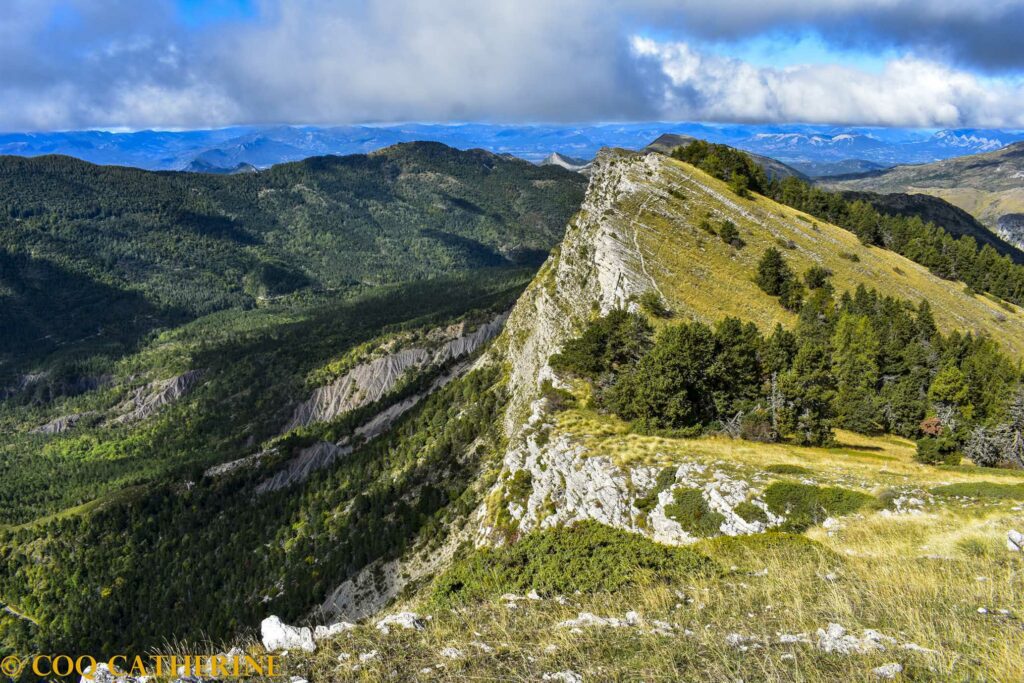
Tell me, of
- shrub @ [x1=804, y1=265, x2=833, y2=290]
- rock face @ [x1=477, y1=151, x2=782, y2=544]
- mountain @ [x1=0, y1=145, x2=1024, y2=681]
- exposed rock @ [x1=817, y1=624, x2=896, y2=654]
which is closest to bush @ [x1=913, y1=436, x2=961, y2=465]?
mountain @ [x1=0, y1=145, x2=1024, y2=681]

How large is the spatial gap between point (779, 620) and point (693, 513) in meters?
19.3

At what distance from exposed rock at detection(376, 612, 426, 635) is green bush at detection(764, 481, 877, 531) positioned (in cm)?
2179

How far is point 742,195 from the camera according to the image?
4026 inches

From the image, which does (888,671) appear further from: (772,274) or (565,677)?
(772,274)

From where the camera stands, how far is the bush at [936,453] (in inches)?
1561

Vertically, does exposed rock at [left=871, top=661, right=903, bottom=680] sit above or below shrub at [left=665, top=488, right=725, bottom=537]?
above

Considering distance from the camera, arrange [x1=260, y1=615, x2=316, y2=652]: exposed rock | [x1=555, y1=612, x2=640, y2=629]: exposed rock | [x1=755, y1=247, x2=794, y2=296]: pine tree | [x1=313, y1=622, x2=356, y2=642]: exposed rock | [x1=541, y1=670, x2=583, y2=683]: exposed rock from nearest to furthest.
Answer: [x1=541, y1=670, x2=583, y2=683]: exposed rock < [x1=555, y1=612, x2=640, y2=629]: exposed rock < [x1=260, y1=615, x2=316, y2=652]: exposed rock < [x1=313, y1=622, x2=356, y2=642]: exposed rock < [x1=755, y1=247, x2=794, y2=296]: pine tree

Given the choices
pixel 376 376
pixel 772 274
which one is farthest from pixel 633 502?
pixel 376 376

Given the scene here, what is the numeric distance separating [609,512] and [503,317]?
149 m

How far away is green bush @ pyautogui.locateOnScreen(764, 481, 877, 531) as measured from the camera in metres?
28.5

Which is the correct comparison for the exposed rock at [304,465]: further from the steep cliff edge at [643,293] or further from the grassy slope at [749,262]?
the grassy slope at [749,262]

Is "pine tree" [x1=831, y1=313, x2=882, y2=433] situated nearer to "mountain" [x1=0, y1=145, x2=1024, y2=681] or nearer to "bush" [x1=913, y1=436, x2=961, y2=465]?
"mountain" [x1=0, y1=145, x2=1024, y2=681]


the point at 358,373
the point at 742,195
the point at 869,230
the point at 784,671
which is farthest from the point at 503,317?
the point at 784,671

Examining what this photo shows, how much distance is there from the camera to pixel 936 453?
39.7m
